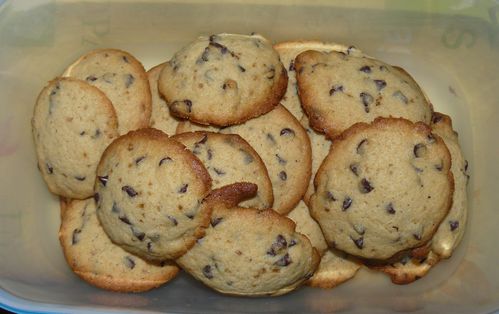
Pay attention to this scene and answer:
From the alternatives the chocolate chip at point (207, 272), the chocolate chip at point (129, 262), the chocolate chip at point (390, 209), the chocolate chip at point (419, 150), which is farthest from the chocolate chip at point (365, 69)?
the chocolate chip at point (129, 262)

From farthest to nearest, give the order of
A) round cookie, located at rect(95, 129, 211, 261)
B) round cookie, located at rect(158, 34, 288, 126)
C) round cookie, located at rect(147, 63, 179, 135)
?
round cookie, located at rect(147, 63, 179, 135) < round cookie, located at rect(158, 34, 288, 126) < round cookie, located at rect(95, 129, 211, 261)

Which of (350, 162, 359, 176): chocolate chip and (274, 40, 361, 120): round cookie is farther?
(274, 40, 361, 120): round cookie

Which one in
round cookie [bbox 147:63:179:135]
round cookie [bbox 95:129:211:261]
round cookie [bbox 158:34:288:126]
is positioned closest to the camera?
round cookie [bbox 95:129:211:261]

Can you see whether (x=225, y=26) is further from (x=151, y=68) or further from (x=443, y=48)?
(x=443, y=48)

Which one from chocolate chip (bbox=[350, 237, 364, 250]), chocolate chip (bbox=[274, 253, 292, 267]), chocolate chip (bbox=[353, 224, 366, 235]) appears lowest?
chocolate chip (bbox=[274, 253, 292, 267])

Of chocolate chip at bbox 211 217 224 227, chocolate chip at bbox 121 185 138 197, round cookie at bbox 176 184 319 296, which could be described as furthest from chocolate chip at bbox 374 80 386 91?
chocolate chip at bbox 121 185 138 197

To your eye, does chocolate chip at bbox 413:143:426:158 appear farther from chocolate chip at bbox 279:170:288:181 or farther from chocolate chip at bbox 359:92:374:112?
chocolate chip at bbox 279:170:288:181

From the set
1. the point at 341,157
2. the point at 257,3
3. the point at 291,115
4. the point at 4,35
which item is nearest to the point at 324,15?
the point at 257,3

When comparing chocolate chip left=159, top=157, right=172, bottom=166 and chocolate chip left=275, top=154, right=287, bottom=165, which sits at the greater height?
chocolate chip left=159, top=157, right=172, bottom=166

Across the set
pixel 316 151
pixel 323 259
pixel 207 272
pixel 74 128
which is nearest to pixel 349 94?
pixel 316 151
